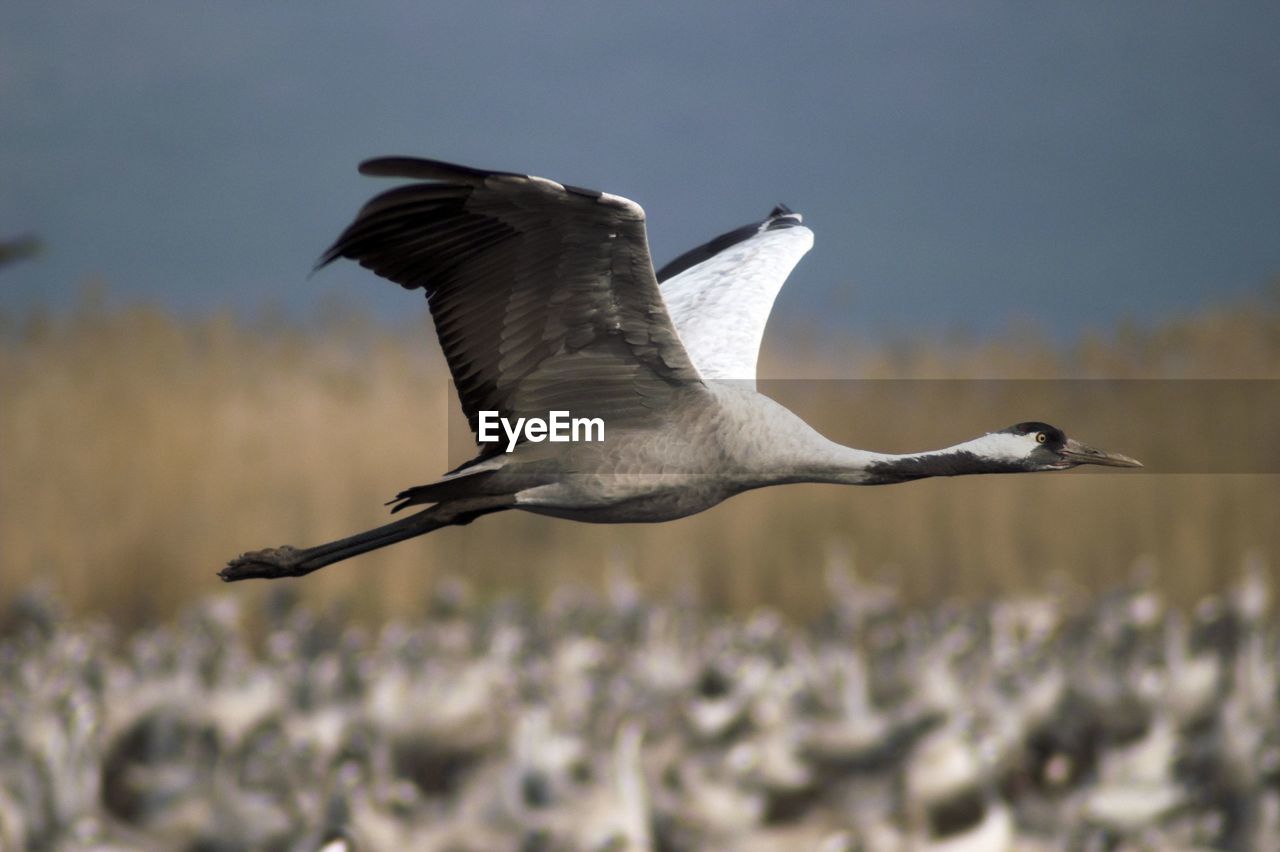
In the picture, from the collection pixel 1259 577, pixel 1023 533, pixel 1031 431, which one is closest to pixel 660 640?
pixel 1023 533

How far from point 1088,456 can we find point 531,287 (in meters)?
1.57

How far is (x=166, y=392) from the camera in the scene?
11430 millimetres

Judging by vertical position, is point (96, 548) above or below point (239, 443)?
below

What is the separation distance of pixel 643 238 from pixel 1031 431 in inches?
49.8

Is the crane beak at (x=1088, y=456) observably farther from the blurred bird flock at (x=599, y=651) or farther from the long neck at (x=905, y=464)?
the blurred bird flock at (x=599, y=651)

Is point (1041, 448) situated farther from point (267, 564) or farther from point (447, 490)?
point (267, 564)

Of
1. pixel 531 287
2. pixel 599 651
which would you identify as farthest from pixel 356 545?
pixel 599 651

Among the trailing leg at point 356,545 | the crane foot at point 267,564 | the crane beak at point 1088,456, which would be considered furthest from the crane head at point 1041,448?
the crane foot at point 267,564

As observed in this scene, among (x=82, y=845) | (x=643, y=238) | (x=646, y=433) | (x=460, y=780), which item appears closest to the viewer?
(x=643, y=238)

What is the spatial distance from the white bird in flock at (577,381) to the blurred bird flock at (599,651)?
3305mm

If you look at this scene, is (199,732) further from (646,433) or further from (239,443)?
(646,433)

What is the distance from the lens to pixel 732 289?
17.3 ft

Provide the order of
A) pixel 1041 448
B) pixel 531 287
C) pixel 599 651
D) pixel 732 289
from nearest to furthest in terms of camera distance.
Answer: pixel 531 287, pixel 1041 448, pixel 732 289, pixel 599 651

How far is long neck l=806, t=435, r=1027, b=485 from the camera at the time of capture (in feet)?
13.2
